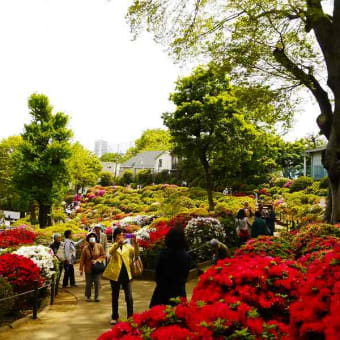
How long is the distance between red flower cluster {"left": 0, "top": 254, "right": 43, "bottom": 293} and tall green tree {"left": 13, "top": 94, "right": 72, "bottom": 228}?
20.7m

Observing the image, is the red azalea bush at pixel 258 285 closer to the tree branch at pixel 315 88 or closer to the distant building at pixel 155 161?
the tree branch at pixel 315 88

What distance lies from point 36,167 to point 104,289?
1946cm

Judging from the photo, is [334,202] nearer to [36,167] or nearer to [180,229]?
[180,229]

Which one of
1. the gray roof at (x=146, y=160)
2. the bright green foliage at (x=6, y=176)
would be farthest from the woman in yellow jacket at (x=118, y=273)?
the gray roof at (x=146, y=160)

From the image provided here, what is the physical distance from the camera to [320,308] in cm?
262

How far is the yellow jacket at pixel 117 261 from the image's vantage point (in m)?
6.30

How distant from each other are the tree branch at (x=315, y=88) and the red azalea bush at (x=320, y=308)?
933 centimetres

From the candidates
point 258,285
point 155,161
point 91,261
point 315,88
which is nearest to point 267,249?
point 258,285

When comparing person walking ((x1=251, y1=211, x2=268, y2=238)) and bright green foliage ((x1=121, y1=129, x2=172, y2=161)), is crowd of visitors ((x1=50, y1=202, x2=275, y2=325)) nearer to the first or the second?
person walking ((x1=251, y1=211, x2=268, y2=238))

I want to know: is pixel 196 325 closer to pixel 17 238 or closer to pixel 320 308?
pixel 320 308

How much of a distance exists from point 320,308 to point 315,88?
1063cm

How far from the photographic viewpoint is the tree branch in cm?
1159

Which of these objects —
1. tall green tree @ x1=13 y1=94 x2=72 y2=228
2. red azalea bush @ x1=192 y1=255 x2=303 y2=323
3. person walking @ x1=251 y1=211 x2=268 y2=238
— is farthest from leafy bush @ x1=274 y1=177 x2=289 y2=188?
red azalea bush @ x1=192 y1=255 x2=303 y2=323

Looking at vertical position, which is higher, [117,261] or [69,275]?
[117,261]
